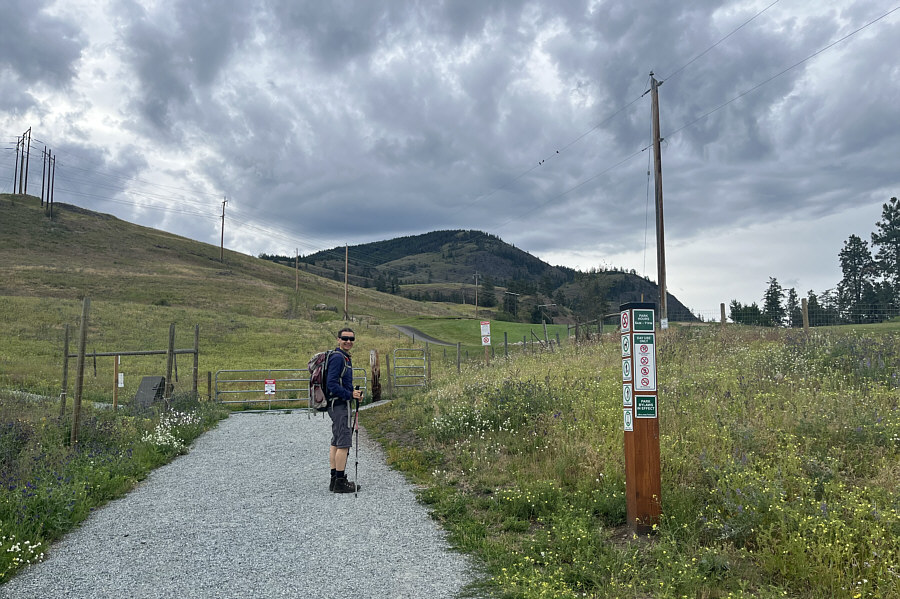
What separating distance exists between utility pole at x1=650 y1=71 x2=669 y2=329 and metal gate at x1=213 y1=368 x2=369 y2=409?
11.6 metres

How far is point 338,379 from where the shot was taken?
8.42 m

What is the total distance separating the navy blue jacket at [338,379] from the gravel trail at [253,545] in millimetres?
1443

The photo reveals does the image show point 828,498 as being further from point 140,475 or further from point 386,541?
point 140,475

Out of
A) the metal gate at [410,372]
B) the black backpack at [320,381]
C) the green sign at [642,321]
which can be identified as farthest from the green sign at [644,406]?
the metal gate at [410,372]

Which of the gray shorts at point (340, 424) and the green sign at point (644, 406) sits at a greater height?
the green sign at point (644, 406)

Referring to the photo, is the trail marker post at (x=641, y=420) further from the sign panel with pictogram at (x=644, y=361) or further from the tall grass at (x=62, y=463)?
the tall grass at (x=62, y=463)

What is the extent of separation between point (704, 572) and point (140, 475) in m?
8.72

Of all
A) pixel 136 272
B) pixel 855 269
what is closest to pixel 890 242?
pixel 855 269

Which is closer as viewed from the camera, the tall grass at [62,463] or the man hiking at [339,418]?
the tall grass at [62,463]

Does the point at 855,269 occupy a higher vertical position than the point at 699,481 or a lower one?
higher

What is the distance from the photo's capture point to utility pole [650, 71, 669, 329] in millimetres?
21342

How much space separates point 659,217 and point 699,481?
1720cm

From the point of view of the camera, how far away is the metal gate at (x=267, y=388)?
20844 millimetres

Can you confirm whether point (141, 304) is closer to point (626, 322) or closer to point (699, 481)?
point (626, 322)
